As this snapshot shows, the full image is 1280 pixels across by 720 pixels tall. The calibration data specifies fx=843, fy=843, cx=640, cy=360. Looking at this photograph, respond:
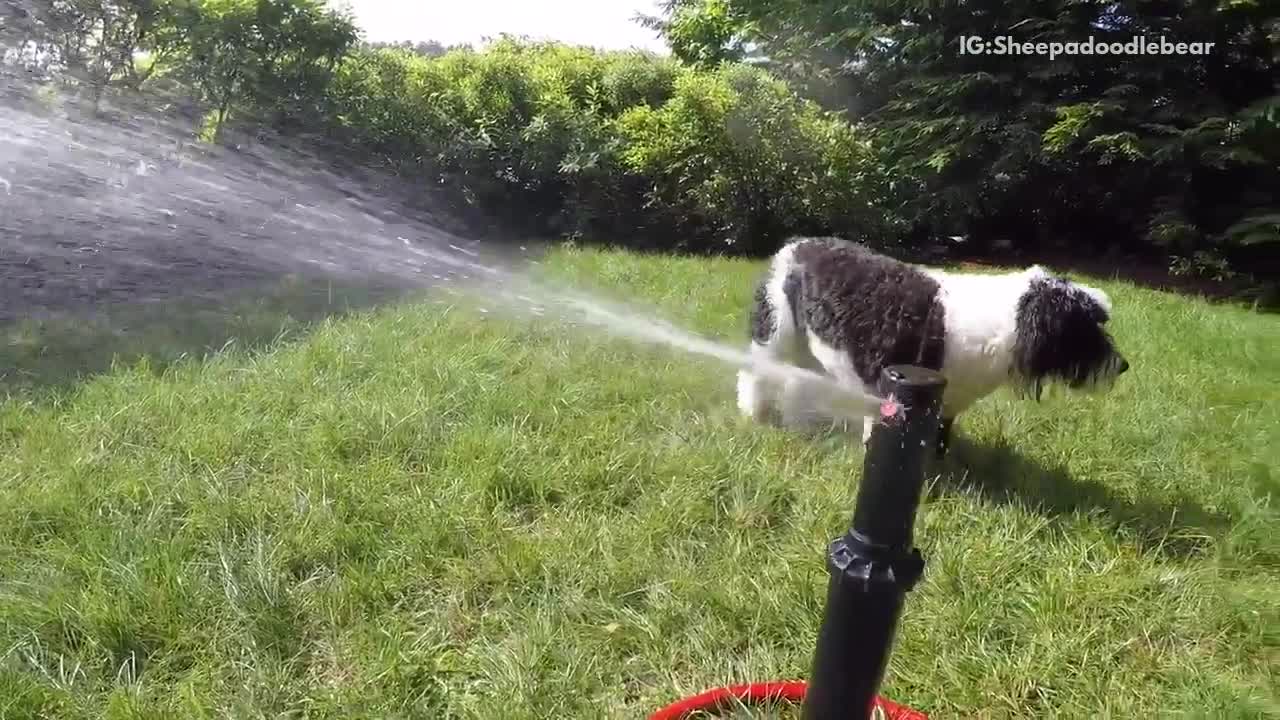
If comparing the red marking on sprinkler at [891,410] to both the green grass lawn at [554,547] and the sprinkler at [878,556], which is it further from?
the green grass lawn at [554,547]

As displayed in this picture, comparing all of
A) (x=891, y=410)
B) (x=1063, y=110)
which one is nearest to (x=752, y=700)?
(x=891, y=410)

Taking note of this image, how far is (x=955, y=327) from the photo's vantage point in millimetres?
3488

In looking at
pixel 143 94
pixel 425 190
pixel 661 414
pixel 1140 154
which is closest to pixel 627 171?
pixel 425 190

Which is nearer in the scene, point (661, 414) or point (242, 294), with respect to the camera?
point (661, 414)

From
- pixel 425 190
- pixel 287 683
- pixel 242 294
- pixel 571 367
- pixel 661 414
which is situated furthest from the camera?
pixel 425 190

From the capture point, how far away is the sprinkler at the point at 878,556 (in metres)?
1.41

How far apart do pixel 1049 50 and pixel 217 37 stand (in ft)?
31.7

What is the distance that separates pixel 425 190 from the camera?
32.0 ft

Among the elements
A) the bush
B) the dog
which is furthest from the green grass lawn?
the bush

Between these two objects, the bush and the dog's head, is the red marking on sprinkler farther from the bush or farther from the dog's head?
the bush

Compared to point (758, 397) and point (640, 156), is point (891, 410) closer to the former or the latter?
point (758, 397)

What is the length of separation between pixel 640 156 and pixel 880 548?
9.24m

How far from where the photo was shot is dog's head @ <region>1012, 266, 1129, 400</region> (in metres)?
3.40

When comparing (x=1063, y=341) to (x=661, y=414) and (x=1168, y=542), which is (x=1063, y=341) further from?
(x=661, y=414)
